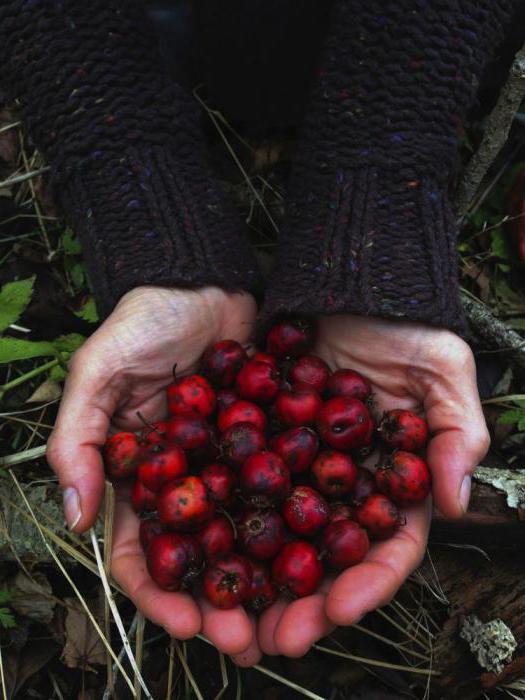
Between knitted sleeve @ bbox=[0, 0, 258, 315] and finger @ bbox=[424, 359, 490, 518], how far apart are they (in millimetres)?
909

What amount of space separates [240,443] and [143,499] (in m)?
0.35

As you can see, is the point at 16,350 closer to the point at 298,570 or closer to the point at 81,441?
the point at 81,441

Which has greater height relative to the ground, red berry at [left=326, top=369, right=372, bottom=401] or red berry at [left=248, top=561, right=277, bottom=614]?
red berry at [left=326, top=369, right=372, bottom=401]

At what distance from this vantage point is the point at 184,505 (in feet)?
6.95

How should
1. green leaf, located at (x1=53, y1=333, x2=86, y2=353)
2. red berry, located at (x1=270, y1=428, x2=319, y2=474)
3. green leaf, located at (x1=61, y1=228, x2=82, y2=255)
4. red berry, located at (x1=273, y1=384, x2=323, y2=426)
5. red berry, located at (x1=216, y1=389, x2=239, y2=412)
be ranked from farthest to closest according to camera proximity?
green leaf, located at (x1=61, y1=228, x2=82, y2=255), green leaf, located at (x1=53, y1=333, x2=86, y2=353), red berry, located at (x1=216, y1=389, x2=239, y2=412), red berry, located at (x1=273, y1=384, x2=323, y2=426), red berry, located at (x1=270, y1=428, x2=319, y2=474)

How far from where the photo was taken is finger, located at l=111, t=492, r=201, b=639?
6.64 ft

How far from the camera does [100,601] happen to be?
278cm

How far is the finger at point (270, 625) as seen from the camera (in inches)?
82.8

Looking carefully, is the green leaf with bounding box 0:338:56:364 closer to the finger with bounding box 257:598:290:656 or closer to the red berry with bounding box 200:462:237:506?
the red berry with bounding box 200:462:237:506

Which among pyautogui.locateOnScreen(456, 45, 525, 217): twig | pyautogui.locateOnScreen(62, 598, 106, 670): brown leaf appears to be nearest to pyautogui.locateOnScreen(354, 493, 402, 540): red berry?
pyautogui.locateOnScreen(62, 598, 106, 670): brown leaf

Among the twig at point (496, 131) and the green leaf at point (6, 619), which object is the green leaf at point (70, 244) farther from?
the twig at point (496, 131)

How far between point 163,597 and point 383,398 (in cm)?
102

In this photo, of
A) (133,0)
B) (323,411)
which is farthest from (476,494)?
(133,0)

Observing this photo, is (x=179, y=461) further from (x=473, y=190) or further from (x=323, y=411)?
(x=473, y=190)
